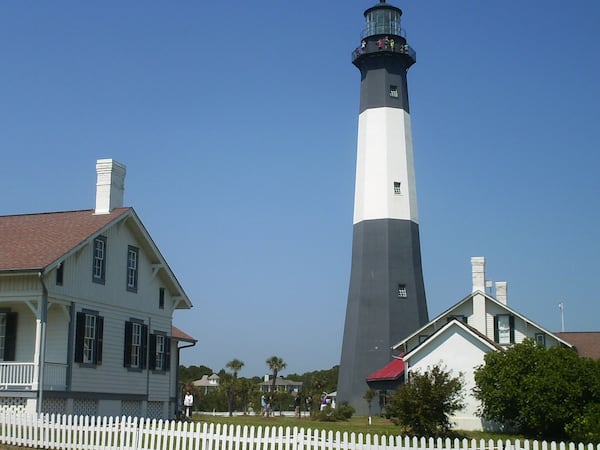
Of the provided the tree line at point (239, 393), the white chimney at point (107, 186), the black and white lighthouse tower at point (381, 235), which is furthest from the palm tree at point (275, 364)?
the white chimney at point (107, 186)

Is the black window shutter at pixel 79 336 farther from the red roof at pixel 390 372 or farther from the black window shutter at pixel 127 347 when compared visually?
the red roof at pixel 390 372

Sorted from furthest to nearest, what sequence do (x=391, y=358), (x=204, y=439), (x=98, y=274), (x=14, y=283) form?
(x=391, y=358) → (x=98, y=274) → (x=14, y=283) → (x=204, y=439)

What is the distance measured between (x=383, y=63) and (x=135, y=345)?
22418mm

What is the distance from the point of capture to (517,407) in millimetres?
27469

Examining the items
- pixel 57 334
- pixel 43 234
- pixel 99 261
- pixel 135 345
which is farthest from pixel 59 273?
pixel 135 345

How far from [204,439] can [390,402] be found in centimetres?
836

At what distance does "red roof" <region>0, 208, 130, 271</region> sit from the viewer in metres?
23.9

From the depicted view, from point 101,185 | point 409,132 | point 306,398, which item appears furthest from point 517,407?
point 306,398

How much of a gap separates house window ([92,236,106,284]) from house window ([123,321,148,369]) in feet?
7.45

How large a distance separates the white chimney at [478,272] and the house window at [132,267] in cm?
1614

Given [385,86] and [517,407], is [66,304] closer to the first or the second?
[517,407]

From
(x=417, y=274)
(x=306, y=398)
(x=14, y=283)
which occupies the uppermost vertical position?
(x=417, y=274)

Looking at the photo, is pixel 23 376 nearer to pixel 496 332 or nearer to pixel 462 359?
pixel 462 359

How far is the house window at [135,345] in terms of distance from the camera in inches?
1115
